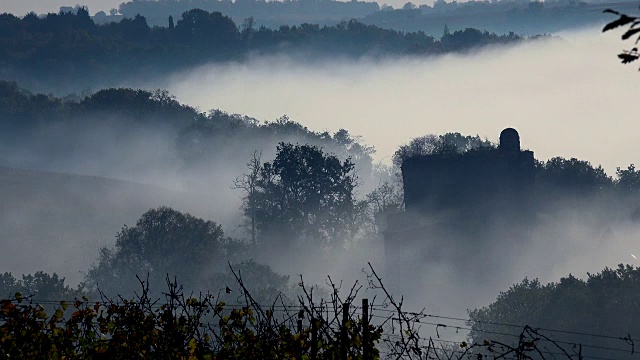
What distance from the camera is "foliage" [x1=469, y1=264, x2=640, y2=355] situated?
44875 millimetres

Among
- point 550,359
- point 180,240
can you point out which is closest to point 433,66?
point 180,240

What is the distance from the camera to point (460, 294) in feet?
217

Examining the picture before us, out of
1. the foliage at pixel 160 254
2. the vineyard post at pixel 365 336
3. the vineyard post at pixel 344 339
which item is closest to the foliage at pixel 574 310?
the foliage at pixel 160 254

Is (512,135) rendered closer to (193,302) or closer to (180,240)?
(180,240)

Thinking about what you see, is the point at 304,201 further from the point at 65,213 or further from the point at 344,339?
the point at 344,339

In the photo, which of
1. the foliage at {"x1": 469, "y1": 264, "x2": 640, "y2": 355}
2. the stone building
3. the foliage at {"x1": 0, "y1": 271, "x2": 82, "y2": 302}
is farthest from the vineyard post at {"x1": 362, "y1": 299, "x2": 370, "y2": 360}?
the stone building

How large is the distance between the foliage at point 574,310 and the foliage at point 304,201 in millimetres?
34853

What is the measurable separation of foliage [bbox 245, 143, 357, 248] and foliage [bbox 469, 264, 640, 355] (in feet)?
114

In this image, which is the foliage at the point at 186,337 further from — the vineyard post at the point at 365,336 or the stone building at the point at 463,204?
the stone building at the point at 463,204

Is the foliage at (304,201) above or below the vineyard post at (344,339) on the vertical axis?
above

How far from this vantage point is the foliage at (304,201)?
85.0 meters

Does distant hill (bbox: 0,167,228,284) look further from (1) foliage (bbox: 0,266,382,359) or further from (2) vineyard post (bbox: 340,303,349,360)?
(2) vineyard post (bbox: 340,303,349,360)

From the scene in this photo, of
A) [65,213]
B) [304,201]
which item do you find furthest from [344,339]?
[65,213]

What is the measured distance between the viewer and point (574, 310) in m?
46.6
